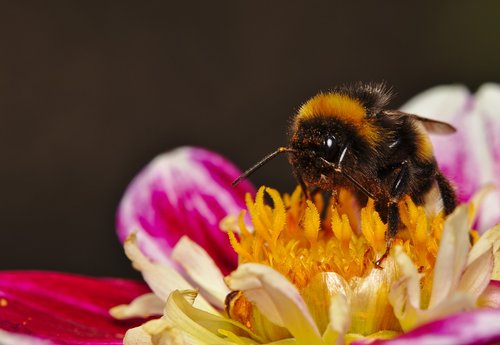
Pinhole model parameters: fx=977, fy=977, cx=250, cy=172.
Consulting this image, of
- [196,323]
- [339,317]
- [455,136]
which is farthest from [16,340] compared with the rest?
[455,136]

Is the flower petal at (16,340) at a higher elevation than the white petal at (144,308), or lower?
higher

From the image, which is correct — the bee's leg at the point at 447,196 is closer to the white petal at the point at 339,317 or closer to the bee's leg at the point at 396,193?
the bee's leg at the point at 396,193

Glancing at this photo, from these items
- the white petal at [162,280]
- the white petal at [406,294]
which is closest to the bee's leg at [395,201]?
the white petal at [406,294]

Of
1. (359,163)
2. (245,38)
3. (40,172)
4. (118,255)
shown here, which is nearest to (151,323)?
(359,163)

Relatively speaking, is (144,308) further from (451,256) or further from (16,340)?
(451,256)

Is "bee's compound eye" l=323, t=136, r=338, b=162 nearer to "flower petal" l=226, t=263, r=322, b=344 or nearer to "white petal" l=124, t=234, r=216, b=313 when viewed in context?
"flower petal" l=226, t=263, r=322, b=344

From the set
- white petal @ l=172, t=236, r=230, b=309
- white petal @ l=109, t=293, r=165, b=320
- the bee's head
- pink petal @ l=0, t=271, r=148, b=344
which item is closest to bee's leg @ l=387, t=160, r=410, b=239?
the bee's head
